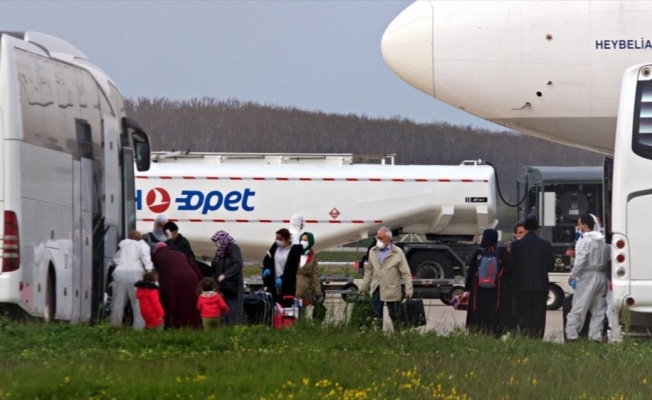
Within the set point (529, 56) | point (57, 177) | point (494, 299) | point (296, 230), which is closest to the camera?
point (57, 177)

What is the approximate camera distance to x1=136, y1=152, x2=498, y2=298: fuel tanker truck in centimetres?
2891

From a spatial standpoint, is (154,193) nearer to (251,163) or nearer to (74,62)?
(251,163)

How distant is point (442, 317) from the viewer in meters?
23.4

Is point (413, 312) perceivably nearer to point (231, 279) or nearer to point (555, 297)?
point (231, 279)

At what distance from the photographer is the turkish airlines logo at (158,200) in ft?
94.5

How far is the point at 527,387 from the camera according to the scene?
10.1 metres

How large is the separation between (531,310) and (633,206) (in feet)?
8.08

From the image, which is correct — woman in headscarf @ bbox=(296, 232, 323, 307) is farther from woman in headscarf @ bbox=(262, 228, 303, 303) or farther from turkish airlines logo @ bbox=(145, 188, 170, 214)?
turkish airlines logo @ bbox=(145, 188, 170, 214)

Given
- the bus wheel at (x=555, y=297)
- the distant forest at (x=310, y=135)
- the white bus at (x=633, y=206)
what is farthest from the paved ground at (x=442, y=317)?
the distant forest at (x=310, y=135)

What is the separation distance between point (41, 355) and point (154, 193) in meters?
17.0

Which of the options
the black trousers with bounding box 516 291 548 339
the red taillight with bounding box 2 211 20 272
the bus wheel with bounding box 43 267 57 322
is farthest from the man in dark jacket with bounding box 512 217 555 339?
the red taillight with bounding box 2 211 20 272

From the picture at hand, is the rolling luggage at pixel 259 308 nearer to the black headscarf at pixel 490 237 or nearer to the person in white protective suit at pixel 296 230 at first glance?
the person in white protective suit at pixel 296 230

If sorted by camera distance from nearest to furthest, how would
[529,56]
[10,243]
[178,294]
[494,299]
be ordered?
1. [10,243]
2. [529,56]
3. [178,294]
4. [494,299]

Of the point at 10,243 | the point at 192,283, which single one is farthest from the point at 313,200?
the point at 10,243
